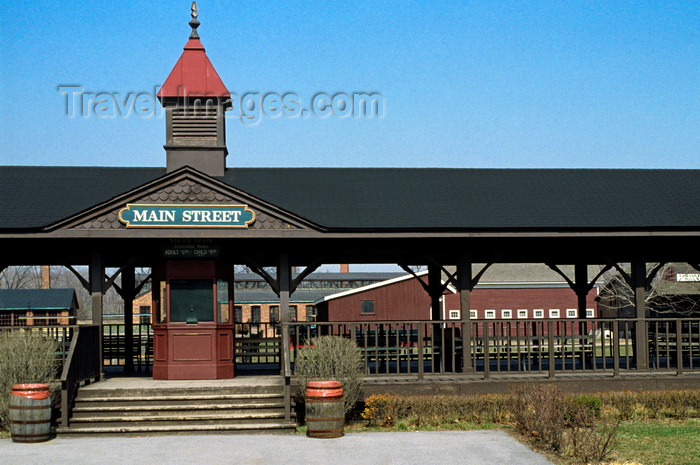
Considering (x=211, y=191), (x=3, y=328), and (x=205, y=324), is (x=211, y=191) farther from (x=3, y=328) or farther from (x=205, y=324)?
(x=3, y=328)

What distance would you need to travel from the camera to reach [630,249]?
17.4 m

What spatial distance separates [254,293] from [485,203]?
136 feet

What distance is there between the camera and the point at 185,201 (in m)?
15.4

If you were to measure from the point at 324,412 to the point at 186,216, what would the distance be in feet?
16.0

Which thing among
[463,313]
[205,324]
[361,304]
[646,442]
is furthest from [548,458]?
[361,304]

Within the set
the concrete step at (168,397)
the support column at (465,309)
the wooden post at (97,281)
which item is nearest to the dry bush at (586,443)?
the support column at (465,309)

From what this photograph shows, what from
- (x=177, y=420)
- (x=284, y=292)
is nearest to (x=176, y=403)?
(x=177, y=420)

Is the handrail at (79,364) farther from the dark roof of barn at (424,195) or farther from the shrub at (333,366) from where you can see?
the shrub at (333,366)

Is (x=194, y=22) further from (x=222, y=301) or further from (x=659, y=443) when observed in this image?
(x=659, y=443)

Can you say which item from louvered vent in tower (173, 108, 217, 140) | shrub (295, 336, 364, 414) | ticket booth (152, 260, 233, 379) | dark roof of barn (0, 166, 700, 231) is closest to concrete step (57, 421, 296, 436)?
shrub (295, 336, 364, 414)

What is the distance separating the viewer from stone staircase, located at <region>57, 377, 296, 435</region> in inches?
520

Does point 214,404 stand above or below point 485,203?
below

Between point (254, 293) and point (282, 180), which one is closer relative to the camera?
point (282, 180)

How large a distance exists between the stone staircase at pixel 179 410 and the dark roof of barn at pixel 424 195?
337cm
